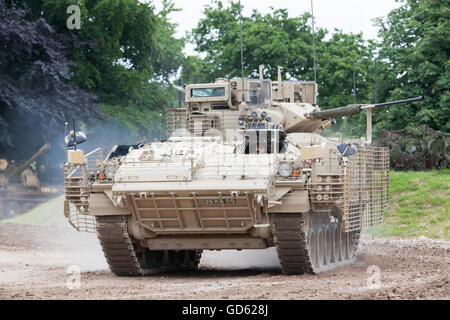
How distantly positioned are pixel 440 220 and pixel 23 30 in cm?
1380

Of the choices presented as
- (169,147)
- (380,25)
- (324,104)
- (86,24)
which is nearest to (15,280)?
(169,147)

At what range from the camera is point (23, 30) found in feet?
95.1

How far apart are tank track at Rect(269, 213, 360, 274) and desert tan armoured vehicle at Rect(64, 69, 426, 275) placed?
18mm

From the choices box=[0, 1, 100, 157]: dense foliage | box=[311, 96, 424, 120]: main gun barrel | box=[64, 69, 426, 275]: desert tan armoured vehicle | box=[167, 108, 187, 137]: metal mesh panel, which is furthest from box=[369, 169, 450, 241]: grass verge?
box=[0, 1, 100, 157]: dense foliage

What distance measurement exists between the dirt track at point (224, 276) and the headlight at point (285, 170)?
1.66 meters

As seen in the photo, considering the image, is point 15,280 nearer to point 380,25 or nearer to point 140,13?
point 140,13

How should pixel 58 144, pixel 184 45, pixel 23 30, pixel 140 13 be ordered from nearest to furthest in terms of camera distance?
pixel 23 30 → pixel 58 144 → pixel 140 13 → pixel 184 45

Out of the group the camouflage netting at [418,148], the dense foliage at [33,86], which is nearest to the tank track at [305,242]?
the camouflage netting at [418,148]

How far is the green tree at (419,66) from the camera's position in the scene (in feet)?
102

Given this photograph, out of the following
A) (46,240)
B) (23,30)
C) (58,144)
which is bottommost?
(46,240)

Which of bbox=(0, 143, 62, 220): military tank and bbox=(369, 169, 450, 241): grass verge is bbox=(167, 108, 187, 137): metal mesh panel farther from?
bbox=(0, 143, 62, 220): military tank

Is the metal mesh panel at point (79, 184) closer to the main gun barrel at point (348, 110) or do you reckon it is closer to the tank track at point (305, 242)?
the tank track at point (305, 242)

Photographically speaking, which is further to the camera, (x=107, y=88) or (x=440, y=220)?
(x=107, y=88)

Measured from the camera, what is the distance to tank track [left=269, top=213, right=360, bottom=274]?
49.3 feet
